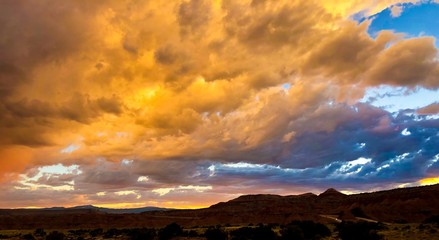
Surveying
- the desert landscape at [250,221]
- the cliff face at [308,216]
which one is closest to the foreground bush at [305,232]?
the desert landscape at [250,221]

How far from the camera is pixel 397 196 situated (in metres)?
123

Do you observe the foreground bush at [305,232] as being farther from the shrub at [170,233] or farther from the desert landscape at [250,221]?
the shrub at [170,233]

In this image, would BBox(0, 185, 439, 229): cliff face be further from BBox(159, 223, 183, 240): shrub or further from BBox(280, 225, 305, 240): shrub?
BBox(280, 225, 305, 240): shrub

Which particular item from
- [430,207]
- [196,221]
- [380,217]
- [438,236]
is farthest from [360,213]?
[438,236]

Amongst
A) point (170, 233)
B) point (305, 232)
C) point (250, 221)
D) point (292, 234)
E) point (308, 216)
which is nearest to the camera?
point (292, 234)

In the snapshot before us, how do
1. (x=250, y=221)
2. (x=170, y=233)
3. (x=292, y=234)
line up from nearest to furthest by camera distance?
(x=292, y=234) < (x=170, y=233) < (x=250, y=221)

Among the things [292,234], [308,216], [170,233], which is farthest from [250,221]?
[292,234]

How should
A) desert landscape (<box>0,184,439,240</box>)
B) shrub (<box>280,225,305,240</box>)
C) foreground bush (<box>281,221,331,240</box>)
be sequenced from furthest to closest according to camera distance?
desert landscape (<box>0,184,439,240</box>)
foreground bush (<box>281,221,331,240</box>)
shrub (<box>280,225,305,240</box>)

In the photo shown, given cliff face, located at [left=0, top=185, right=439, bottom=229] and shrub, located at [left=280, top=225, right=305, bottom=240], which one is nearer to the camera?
shrub, located at [left=280, top=225, right=305, bottom=240]

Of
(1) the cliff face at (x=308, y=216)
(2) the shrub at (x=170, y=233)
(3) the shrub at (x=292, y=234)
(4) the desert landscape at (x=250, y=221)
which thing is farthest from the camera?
(1) the cliff face at (x=308, y=216)

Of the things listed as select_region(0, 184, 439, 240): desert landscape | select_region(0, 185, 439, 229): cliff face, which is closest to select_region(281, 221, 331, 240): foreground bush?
select_region(0, 184, 439, 240): desert landscape

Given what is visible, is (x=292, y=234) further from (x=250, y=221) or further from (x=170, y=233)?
(x=250, y=221)

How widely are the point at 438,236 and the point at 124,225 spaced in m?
93.2

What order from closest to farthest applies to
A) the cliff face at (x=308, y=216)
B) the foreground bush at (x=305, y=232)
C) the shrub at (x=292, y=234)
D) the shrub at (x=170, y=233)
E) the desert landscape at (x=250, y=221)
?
the shrub at (x=292, y=234)
the foreground bush at (x=305, y=232)
the shrub at (x=170, y=233)
the desert landscape at (x=250, y=221)
the cliff face at (x=308, y=216)
